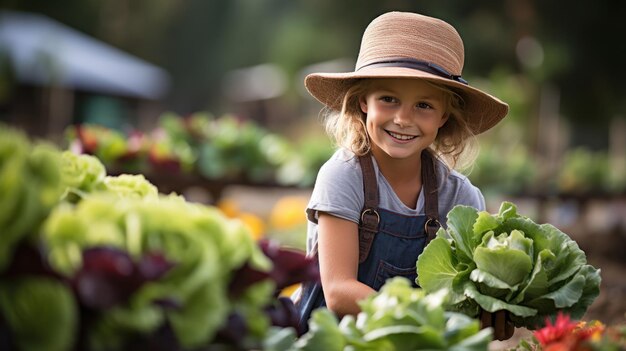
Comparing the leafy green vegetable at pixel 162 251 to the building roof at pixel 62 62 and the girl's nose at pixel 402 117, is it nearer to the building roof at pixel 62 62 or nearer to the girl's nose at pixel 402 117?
the girl's nose at pixel 402 117

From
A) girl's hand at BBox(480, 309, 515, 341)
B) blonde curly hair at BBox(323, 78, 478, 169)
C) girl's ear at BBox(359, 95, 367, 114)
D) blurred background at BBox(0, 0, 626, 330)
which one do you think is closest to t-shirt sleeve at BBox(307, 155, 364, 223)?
blonde curly hair at BBox(323, 78, 478, 169)

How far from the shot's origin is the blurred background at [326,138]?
765cm

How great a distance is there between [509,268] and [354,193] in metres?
0.67

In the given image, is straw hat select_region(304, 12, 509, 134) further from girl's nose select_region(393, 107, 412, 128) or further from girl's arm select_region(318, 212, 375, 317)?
girl's arm select_region(318, 212, 375, 317)

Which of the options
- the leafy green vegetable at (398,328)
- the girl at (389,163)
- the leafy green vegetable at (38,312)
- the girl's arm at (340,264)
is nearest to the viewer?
the leafy green vegetable at (38,312)

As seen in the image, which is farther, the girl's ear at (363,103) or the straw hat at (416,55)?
the girl's ear at (363,103)

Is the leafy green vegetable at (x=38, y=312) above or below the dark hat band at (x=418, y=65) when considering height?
below

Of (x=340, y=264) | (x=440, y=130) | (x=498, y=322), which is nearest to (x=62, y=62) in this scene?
(x=440, y=130)

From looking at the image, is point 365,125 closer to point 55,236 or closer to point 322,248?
point 322,248

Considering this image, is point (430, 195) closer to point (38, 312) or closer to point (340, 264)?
point (340, 264)

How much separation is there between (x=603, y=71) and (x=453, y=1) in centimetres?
264

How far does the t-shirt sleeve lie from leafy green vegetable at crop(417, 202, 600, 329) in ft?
1.30

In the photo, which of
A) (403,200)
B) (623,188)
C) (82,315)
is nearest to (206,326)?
(82,315)

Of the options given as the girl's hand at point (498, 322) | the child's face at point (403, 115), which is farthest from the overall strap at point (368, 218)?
the girl's hand at point (498, 322)
